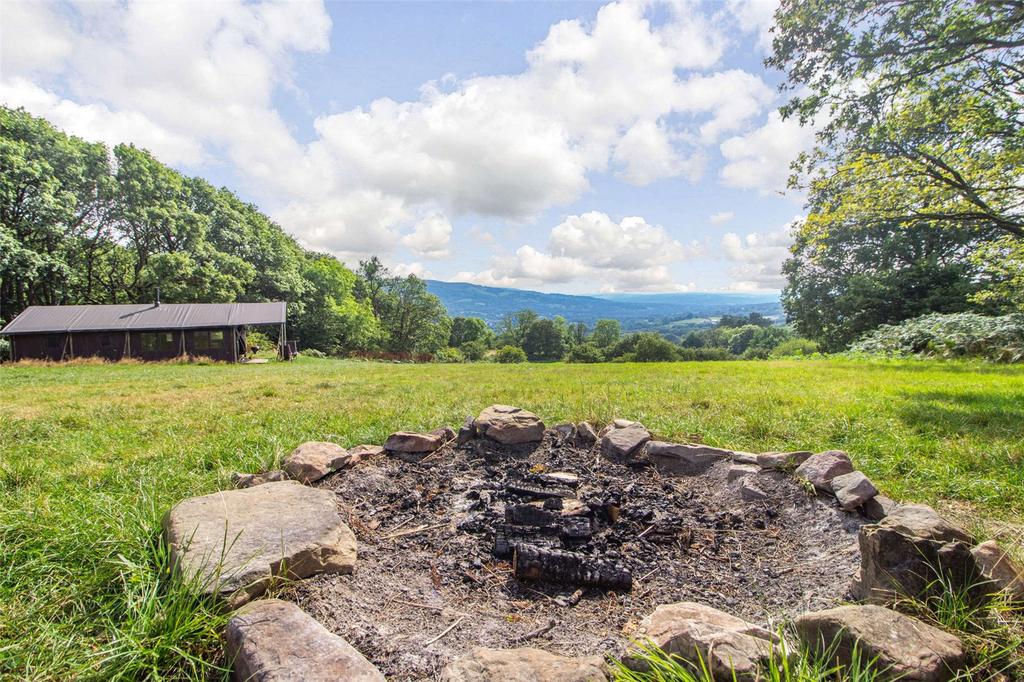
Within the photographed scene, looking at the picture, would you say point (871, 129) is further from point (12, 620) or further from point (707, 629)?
point (12, 620)

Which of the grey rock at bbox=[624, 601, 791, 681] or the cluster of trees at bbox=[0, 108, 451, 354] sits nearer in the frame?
the grey rock at bbox=[624, 601, 791, 681]

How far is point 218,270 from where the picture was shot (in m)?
35.2

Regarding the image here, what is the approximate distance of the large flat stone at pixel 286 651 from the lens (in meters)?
1.53

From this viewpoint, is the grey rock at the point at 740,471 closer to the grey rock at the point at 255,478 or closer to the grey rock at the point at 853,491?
the grey rock at the point at 853,491

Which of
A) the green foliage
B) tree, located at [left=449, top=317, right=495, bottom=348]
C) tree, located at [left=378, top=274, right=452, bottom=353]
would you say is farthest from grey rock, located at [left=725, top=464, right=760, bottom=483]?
tree, located at [left=449, top=317, right=495, bottom=348]

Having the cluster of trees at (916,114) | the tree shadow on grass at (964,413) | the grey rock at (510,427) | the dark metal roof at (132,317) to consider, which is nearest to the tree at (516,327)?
the dark metal roof at (132,317)

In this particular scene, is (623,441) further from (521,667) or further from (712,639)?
(521,667)

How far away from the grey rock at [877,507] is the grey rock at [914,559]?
0.64 m

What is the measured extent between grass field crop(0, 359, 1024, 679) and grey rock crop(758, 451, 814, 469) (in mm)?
574

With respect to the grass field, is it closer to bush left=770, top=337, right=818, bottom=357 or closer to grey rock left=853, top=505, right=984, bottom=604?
grey rock left=853, top=505, right=984, bottom=604

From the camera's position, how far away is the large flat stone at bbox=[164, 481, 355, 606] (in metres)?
2.04

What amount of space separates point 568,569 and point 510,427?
215 cm

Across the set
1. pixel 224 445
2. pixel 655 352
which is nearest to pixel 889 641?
pixel 224 445

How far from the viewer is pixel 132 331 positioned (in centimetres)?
2673
